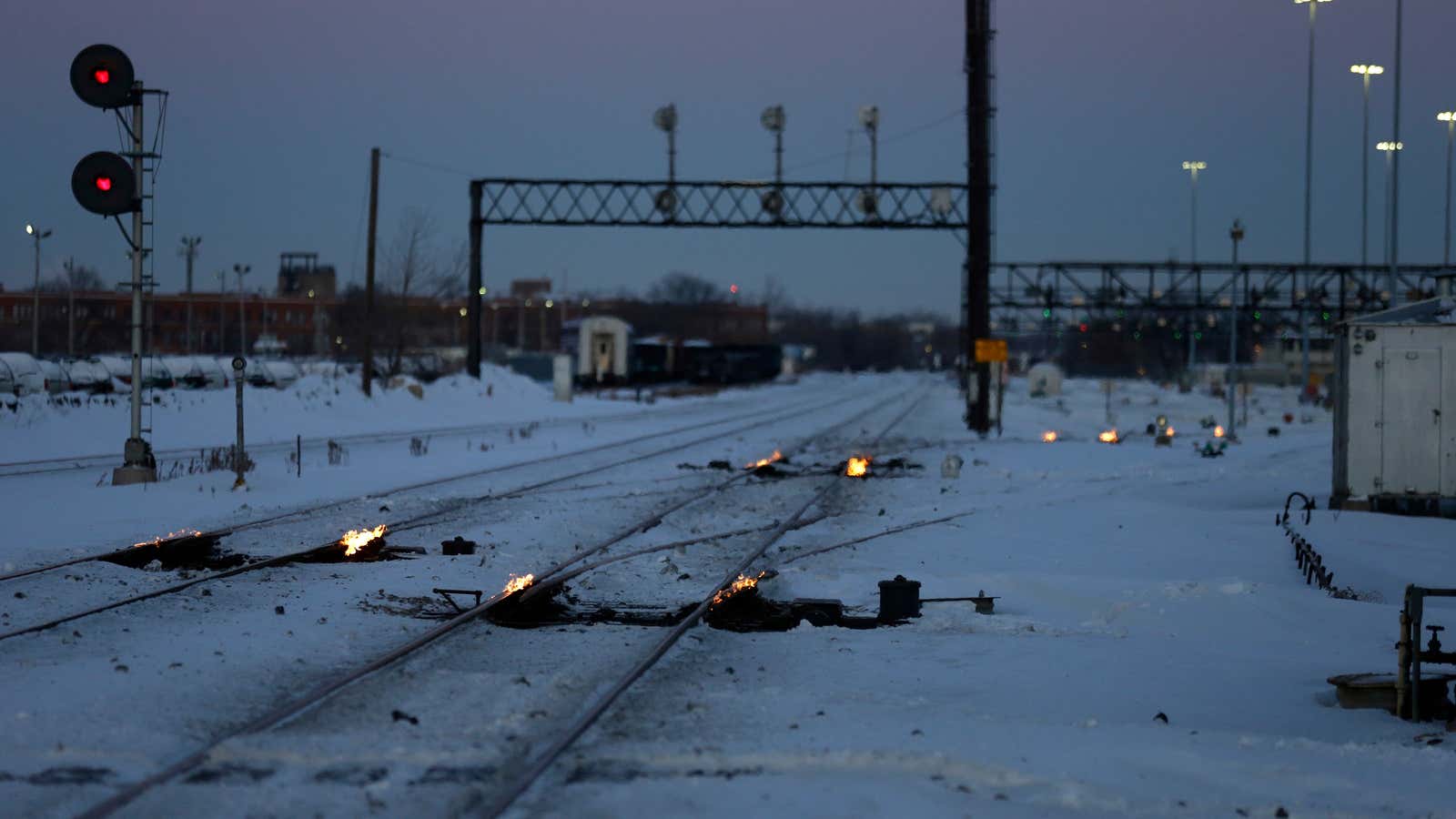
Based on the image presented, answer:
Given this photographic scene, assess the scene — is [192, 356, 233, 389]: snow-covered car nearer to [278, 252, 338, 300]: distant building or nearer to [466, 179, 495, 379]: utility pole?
[466, 179, 495, 379]: utility pole

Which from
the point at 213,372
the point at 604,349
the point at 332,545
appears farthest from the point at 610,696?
the point at 604,349

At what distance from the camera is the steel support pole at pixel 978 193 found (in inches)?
1529

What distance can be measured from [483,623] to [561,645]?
3.43 feet

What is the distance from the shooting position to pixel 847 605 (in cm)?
1220

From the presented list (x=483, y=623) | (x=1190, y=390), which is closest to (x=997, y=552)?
(x=483, y=623)

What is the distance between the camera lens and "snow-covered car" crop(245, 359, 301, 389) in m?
49.2

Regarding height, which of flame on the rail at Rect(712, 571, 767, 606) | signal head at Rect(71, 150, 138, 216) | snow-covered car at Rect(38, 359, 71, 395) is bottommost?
flame on the rail at Rect(712, 571, 767, 606)

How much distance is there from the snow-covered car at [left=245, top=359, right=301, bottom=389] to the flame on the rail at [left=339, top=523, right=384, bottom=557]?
3438 centimetres

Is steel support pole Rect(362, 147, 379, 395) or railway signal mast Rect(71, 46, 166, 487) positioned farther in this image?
steel support pole Rect(362, 147, 379, 395)

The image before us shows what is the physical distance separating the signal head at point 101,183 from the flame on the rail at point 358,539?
6952 millimetres

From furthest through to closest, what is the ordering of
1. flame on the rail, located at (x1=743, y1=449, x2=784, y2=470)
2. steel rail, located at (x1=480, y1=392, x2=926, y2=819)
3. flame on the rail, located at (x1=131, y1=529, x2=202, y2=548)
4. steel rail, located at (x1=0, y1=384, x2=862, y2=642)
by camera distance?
flame on the rail, located at (x1=743, y1=449, x2=784, y2=470) < flame on the rail, located at (x1=131, y1=529, x2=202, y2=548) < steel rail, located at (x1=0, y1=384, x2=862, y2=642) < steel rail, located at (x1=480, y1=392, x2=926, y2=819)

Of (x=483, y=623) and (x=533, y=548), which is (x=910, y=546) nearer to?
(x=533, y=548)

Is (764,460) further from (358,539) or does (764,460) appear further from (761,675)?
(761,675)

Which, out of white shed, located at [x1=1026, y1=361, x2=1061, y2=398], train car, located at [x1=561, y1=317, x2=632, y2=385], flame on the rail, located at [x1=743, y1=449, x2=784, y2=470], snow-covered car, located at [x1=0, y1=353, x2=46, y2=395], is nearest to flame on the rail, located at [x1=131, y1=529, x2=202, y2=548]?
flame on the rail, located at [x1=743, y1=449, x2=784, y2=470]
